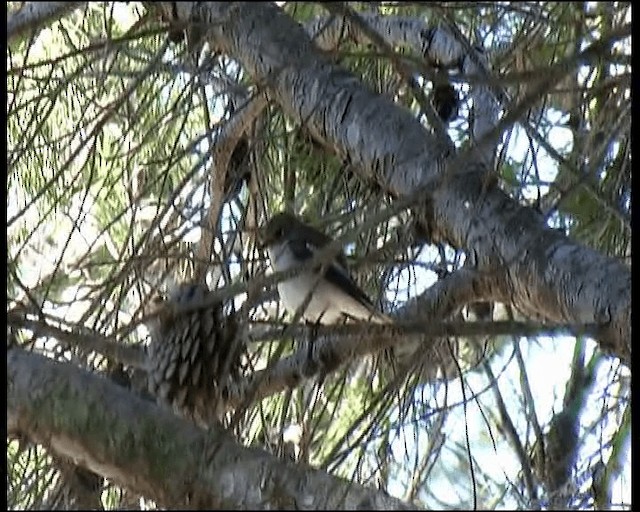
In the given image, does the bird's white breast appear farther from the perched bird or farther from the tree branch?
the tree branch

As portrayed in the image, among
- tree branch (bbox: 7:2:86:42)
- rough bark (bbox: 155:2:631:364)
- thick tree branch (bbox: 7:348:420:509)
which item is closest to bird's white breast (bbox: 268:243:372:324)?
rough bark (bbox: 155:2:631:364)

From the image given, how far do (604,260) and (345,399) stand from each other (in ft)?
3.68

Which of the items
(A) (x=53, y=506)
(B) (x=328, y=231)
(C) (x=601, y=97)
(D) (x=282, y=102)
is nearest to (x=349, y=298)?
(B) (x=328, y=231)

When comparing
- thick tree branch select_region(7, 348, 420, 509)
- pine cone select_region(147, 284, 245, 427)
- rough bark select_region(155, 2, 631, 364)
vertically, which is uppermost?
rough bark select_region(155, 2, 631, 364)

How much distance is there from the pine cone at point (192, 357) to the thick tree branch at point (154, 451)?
0.78ft

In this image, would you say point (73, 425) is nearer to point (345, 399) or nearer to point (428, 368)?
point (428, 368)

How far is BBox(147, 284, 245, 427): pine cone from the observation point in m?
1.58

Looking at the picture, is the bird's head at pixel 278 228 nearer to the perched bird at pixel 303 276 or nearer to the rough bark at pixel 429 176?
the perched bird at pixel 303 276

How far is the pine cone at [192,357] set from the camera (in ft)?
5.17

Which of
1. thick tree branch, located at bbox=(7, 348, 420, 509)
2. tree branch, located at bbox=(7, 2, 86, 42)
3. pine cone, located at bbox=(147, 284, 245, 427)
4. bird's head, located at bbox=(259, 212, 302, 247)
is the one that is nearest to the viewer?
thick tree branch, located at bbox=(7, 348, 420, 509)

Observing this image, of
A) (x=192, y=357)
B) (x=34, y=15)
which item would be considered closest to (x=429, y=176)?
(x=192, y=357)

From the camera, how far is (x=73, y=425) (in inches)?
50.7

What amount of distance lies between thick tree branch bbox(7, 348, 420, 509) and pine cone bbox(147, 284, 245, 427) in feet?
0.78

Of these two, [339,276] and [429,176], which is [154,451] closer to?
[429,176]
